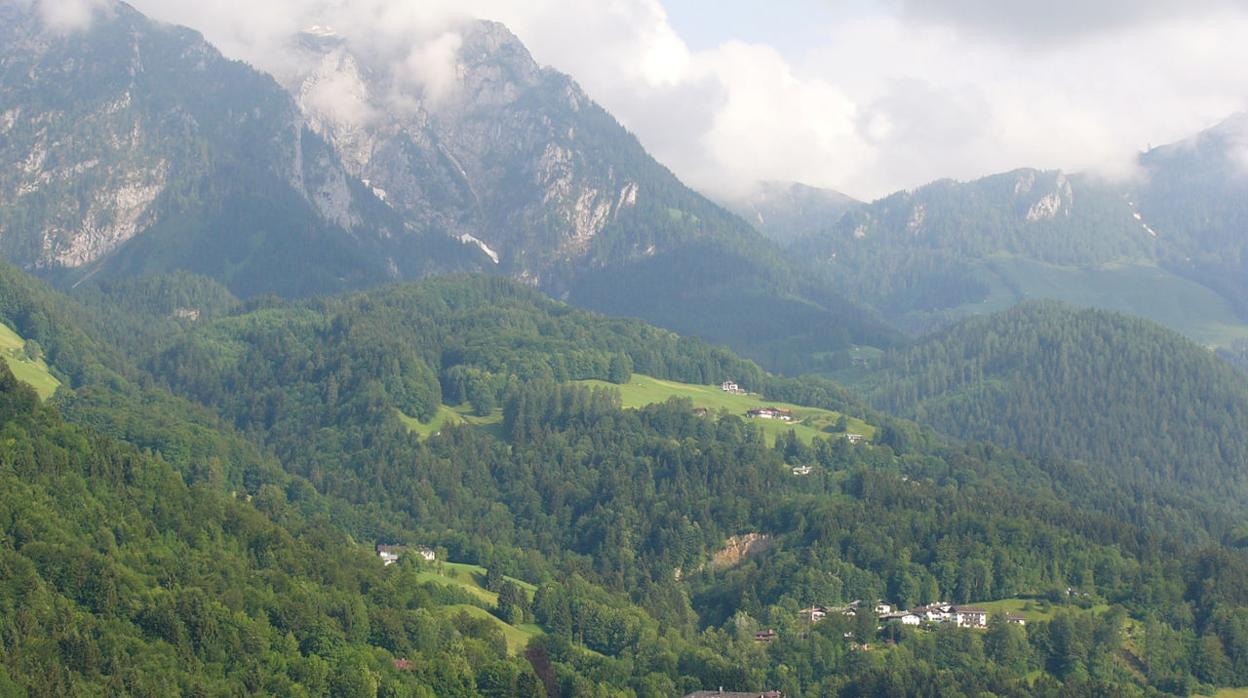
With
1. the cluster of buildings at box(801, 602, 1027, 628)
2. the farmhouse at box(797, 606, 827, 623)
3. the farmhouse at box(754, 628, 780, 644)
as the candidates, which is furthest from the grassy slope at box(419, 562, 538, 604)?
the cluster of buildings at box(801, 602, 1027, 628)

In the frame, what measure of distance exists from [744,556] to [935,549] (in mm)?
20790

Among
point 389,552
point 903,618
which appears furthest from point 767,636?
point 389,552

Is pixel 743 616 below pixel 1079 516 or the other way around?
below

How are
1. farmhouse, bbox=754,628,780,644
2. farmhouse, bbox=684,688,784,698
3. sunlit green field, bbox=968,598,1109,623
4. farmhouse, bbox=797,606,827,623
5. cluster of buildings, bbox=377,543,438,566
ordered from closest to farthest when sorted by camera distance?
farmhouse, bbox=684,688,784,698
farmhouse, bbox=754,628,780,644
sunlit green field, bbox=968,598,1109,623
farmhouse, bbox=797,606,827,623
cluster of buildings, bbox=377,543,438,566

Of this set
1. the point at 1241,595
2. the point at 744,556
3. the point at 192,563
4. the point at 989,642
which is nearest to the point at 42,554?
the point at 192,563

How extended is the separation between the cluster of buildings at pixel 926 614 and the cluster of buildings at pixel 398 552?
34.6 meters

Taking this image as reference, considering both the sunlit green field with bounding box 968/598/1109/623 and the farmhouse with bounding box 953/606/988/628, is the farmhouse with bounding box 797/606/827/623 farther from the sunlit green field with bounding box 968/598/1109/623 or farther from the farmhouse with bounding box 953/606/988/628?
the sunlit green field with bounding box 968/598/1109/623

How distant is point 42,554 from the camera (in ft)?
377

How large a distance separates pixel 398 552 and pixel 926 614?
1835 inches

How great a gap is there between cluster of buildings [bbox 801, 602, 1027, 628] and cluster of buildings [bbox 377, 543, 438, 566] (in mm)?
34618

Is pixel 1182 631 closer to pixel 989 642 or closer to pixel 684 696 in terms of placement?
pixel 989 642

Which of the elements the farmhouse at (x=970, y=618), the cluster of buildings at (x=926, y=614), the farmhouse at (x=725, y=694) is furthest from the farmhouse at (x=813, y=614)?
the farmhouse at (x=725, y=694)

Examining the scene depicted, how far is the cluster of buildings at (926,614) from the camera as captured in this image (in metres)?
158

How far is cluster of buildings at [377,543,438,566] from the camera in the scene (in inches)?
6629
